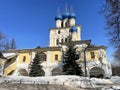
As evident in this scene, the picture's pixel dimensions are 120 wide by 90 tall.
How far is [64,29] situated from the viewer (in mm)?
50906

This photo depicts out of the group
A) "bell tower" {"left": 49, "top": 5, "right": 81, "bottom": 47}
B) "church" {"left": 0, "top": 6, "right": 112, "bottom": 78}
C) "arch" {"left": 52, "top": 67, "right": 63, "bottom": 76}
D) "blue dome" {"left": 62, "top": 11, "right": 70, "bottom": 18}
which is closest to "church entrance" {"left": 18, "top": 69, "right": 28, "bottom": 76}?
"church" {"left": 0, "top": 6, "right": 112, "bottom": 78}

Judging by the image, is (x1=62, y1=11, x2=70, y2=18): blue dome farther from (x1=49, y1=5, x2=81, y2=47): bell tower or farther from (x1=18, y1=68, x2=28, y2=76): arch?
(x1=18, y1=68, x2=28, y2=76): arch

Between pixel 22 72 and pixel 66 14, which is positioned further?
pixel 66 14

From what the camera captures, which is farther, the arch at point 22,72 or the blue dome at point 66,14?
the blue dome at point 66,14

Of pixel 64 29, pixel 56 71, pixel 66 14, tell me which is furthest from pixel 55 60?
pixel 66 14

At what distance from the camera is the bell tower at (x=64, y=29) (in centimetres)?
4937

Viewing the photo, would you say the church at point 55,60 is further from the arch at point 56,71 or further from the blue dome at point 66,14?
the blue dome at point 66,14

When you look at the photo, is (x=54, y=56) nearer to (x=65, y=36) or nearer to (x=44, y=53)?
(x=44, y=53)

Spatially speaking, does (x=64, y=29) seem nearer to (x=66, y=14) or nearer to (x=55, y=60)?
(x=66, y=14)

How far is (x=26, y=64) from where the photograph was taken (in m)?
37.4

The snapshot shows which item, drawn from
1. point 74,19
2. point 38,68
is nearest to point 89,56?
point 38,68

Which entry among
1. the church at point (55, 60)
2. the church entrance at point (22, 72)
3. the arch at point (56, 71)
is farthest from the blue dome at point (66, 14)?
the church entrance at point (22, 72)

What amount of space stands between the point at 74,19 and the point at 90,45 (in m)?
18.1

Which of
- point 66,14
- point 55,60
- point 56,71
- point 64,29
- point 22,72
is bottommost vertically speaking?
point 22,72
